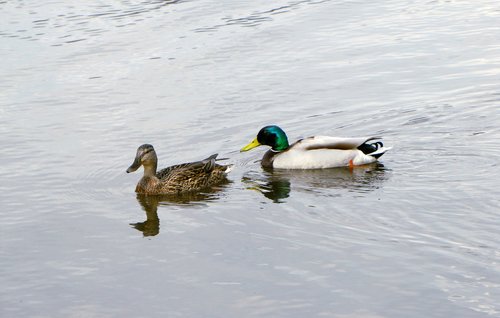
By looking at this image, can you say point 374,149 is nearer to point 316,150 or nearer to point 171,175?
point 316,150

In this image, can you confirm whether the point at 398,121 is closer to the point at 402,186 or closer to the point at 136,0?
the point at 402,186

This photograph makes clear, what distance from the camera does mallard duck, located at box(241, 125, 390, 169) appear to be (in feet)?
45.1

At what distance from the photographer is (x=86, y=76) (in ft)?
59.0

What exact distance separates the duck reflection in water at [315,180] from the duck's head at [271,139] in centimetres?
32

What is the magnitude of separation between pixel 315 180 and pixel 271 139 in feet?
3.56

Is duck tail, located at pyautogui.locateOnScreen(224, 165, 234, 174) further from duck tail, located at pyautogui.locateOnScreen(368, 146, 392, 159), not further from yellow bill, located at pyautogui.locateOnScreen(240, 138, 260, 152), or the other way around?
duck tail, located at pyautogui.locateOnScreen(368, 146, 392, 159)

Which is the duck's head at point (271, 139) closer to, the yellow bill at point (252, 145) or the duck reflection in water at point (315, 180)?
the yellow bill at point (252, 145)

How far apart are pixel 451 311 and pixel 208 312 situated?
1.84m

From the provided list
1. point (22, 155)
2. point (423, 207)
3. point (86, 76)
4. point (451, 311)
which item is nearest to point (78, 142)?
point (22, 155)

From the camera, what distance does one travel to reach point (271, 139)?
1413 cm

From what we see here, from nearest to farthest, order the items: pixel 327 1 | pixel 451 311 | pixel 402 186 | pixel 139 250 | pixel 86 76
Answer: pixel 451 311
pixel 139 250
pixel 402 186
pixel 86 76
pixel 327 1

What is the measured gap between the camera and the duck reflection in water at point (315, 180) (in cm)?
1266

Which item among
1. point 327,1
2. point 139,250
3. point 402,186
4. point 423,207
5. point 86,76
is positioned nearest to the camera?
point 139,250

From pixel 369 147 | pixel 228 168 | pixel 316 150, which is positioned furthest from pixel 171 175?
pixel 369 147
